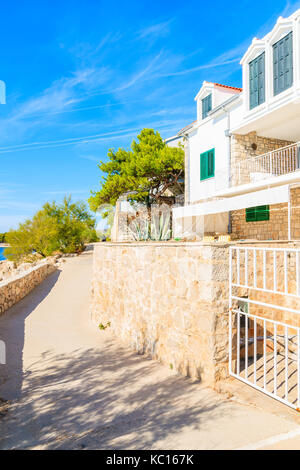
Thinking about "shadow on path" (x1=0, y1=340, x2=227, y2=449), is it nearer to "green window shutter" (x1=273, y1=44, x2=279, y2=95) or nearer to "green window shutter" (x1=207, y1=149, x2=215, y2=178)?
"green window shutter" (x1=207, y1=149, x2=215, y2=178)

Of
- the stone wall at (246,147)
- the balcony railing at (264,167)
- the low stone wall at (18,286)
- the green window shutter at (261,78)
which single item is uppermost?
the green window shutter at (261,78)

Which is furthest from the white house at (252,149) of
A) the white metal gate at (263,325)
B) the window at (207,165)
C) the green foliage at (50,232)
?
the green foliage at (50,232)

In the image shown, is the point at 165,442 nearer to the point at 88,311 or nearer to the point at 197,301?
the point at 197,301

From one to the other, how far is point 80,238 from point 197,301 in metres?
30.7

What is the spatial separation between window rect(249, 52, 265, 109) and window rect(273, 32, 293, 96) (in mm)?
740

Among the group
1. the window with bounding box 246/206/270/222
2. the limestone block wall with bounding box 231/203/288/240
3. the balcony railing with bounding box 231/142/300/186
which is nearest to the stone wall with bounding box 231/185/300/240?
the limestone block wall with bounding box 231/203/288/240

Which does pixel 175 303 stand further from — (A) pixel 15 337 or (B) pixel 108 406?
(A) pixel 15 337

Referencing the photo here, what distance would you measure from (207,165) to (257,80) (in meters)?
5.47

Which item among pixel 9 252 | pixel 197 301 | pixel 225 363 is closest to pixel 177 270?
pixel 197 301

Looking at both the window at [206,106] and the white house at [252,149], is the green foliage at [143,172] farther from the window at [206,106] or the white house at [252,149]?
the window at [206,106]

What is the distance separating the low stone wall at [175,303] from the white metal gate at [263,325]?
0.28 m

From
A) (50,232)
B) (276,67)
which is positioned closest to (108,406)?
(276,67)

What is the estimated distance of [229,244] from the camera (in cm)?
631

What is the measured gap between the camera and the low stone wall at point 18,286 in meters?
13.3
